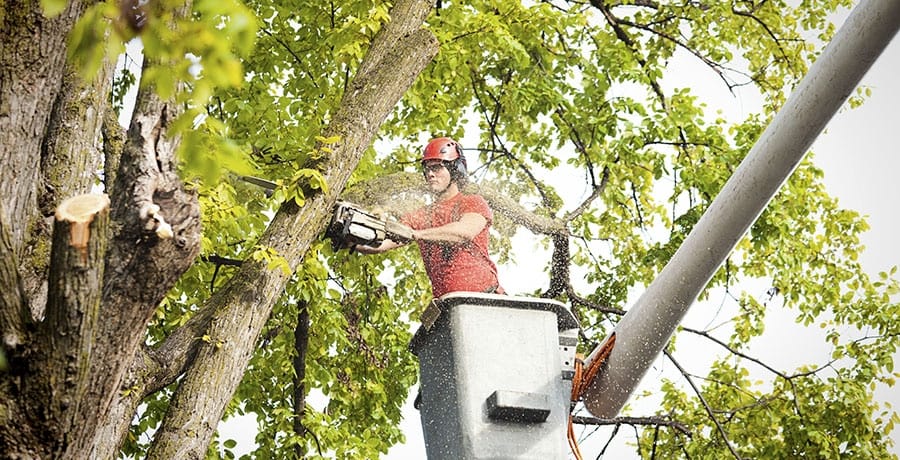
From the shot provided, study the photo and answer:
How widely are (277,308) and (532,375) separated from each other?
13.7 feet

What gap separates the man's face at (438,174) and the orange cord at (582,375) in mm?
1436

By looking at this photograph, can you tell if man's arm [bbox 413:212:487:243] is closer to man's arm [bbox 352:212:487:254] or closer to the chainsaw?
man's arm [bbox 352:212:487:254]

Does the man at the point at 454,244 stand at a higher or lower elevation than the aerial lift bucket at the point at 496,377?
higher

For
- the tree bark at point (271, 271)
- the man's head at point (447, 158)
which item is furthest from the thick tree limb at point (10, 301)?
the man's head at point (447, 158)

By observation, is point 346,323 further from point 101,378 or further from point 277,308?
A: point 101,378

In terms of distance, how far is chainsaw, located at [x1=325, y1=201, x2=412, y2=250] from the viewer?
4746mm

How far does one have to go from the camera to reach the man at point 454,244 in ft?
16.2

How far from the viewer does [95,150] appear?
4074mm

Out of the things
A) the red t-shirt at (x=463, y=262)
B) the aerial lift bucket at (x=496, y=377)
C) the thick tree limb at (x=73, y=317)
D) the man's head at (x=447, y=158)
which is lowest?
the thick tree limb at (x=73, y=317)

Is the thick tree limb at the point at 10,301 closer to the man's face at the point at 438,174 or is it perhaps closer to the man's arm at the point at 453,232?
the man's arm at the point at 453,232

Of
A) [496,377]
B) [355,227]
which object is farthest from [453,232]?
[496,377]

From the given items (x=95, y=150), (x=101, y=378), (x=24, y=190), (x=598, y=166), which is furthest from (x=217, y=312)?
(x=598, y=166)

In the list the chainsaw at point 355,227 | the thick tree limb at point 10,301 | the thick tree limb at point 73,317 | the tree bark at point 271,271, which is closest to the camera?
the thick tree limb at point 73,317

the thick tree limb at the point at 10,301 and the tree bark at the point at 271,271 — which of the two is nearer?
the thick tree limb at the point at 10,301
